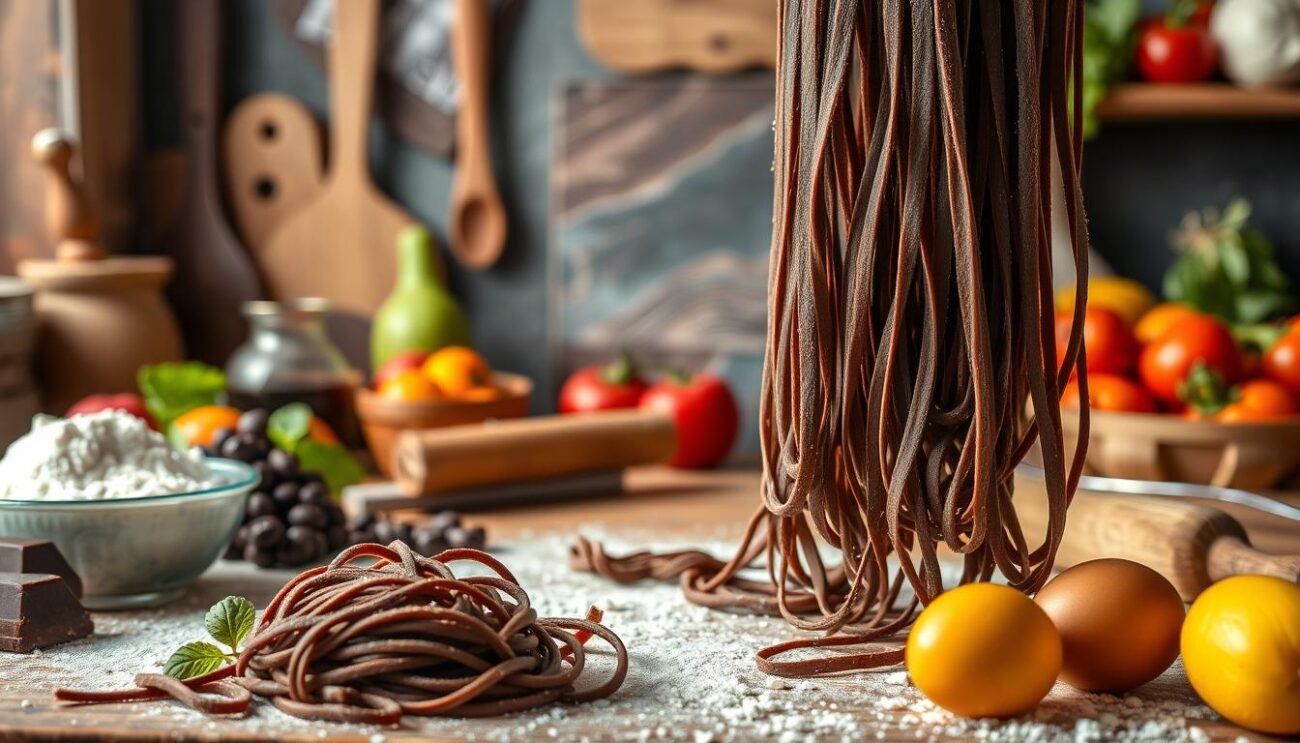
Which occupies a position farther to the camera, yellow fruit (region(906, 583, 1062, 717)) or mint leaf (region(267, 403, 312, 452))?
mint leaf (region(267, 403, 312, 452))

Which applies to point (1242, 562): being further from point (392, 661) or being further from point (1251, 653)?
point (392, 661)

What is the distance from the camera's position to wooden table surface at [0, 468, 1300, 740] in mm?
828

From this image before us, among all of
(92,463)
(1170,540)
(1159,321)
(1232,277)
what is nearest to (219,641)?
(92,463)

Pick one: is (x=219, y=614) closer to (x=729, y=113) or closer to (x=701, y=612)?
→ (x=701, y=612)

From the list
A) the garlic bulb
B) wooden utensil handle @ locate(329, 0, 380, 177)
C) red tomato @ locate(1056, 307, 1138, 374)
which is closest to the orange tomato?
red tomato @ locate(1056, 307, 1138, 374)

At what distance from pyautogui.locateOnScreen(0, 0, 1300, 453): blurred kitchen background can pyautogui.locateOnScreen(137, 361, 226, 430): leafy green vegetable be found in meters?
0.47

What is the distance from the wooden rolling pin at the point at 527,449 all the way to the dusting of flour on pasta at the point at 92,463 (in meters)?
0.38

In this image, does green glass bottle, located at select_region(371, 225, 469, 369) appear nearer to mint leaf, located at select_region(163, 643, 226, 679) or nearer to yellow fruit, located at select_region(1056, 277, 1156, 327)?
yellow fruit, located at select_region(1056, 277, 1156, 327)

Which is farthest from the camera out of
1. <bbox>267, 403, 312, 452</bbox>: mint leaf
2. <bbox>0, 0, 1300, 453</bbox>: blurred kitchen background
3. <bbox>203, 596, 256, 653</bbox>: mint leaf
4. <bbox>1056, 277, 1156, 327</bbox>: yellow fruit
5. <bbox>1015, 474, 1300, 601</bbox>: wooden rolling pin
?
<bbox>0, 0, 1300, 453</bbox>: blurred kitchen background

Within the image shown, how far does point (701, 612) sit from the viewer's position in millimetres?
1121

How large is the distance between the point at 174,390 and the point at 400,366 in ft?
0.97

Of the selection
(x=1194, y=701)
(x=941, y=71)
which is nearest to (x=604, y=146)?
(x=941, y=71)

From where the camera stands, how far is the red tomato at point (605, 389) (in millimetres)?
1958

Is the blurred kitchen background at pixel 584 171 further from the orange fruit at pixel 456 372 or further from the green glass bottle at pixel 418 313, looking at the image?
the orange fruit at pixel 456 372
